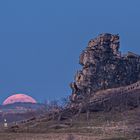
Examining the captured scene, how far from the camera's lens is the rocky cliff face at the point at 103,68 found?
166000 mm

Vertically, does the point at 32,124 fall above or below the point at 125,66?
below

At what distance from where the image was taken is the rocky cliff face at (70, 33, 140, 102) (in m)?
166

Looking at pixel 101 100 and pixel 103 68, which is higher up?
pixel 103 68

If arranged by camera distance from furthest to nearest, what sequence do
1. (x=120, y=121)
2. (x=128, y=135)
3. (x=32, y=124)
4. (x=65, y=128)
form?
(x=32, y=124) → (x=120, y=121) → (x=65, y=128) → (x=128, y=135)

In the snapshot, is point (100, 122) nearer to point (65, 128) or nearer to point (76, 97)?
point (65, 128)

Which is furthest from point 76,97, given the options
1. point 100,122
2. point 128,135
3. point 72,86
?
point 128,135

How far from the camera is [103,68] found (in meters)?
167

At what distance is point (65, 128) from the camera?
378 ft

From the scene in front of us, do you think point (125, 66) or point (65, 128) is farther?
point (125, 66)

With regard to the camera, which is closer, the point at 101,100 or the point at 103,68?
the point at 101,100

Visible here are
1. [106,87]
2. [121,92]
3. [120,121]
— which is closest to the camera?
[120,121]

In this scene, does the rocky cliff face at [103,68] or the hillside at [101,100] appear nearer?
the hillside at [101,100]

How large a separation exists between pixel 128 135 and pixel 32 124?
1656 inches

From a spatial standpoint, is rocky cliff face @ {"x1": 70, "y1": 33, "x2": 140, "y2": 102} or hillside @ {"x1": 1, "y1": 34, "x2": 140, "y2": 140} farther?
rocky cliff face @ {"x1": 70, "y1": 33, "x2": 140, "y2": 102}
